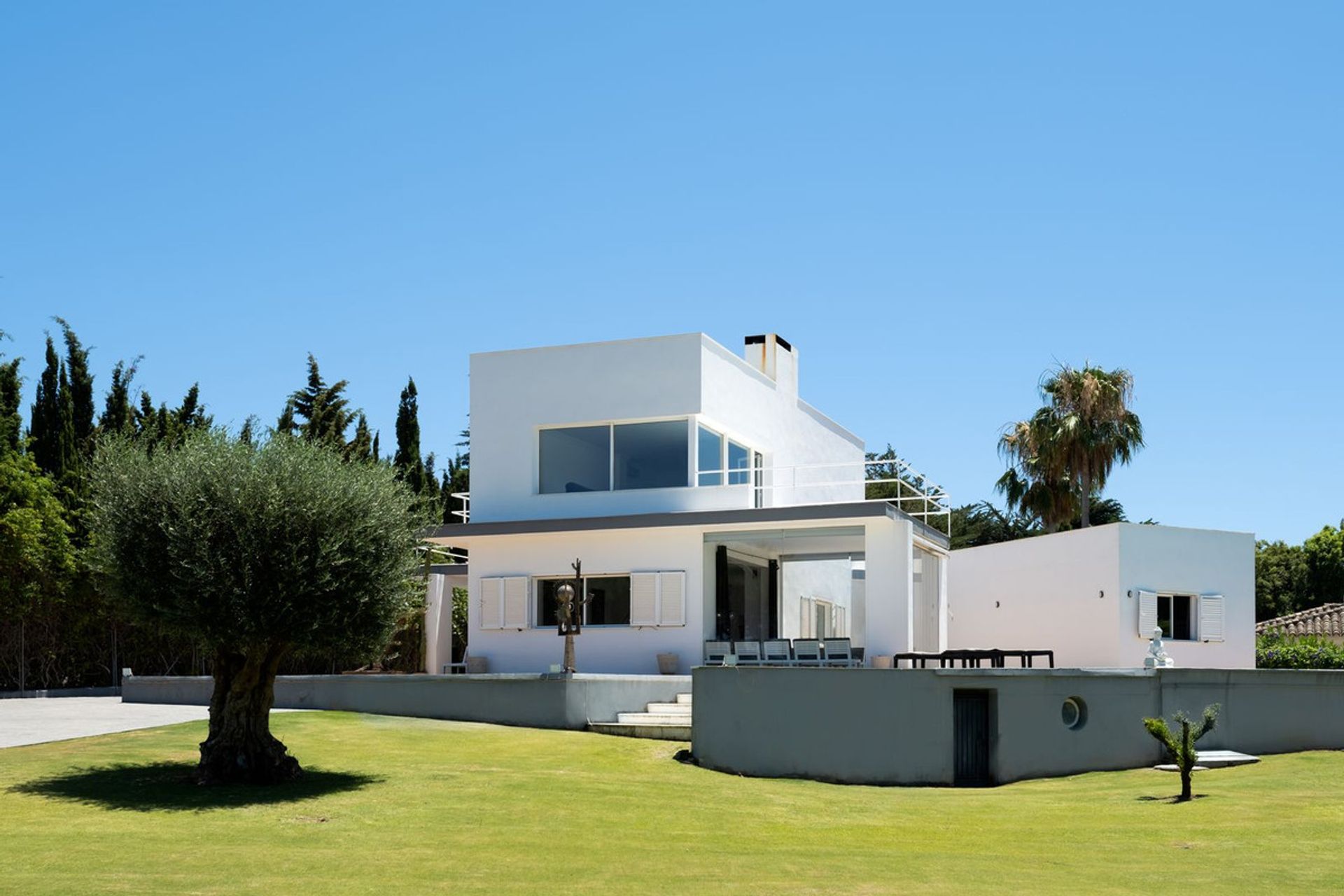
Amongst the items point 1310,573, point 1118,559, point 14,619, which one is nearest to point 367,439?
point 14,619

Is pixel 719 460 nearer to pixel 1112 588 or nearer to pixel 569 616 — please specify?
pixel 569 616

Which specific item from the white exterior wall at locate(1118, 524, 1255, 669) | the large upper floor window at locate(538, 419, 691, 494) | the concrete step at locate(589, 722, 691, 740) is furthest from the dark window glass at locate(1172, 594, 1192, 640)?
the concrete step at locate(589, 722, 691, 740)

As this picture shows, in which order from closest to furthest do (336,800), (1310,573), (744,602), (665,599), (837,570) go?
(336,800) < (665,599) < (744,602) < (837,570) < (1310,573)

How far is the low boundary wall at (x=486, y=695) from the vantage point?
70.7ft

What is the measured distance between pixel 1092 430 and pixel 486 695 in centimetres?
2510

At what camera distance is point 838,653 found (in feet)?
76.2

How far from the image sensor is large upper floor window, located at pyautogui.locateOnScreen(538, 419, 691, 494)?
2673cm

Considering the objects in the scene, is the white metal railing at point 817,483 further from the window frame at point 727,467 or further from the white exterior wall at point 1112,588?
the white exterior wall at point 1112,588

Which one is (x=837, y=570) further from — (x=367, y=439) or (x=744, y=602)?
(x=367, y=439)

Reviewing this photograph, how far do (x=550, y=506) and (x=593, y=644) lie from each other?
2856mm

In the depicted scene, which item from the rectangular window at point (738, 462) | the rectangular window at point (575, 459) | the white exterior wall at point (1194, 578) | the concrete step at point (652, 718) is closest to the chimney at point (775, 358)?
the rectangular window at point (738, 462)

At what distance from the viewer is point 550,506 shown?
2719 cm

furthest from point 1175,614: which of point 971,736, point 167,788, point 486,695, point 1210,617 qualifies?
point 167,788

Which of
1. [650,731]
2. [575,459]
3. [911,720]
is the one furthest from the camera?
[575,459]
